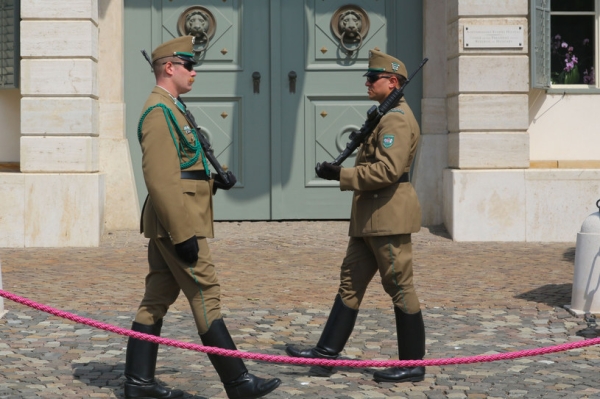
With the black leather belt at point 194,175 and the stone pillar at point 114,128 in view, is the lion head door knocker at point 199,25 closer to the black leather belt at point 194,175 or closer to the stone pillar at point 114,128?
the stone pillar at point 114,128

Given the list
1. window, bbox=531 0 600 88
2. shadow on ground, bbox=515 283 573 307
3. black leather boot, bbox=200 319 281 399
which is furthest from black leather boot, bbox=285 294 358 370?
window, bbox=531 0 600 88

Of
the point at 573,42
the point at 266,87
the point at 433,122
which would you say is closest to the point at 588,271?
the point at 433,122

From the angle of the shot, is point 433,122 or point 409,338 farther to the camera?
point 433,122

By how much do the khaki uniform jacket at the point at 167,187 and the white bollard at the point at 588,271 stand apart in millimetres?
3265

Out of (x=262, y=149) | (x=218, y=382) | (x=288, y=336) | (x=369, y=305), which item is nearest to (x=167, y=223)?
(x=218, y=382)

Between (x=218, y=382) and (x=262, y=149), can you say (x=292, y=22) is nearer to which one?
(x=262, y=149)

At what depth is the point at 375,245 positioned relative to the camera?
6004 mm

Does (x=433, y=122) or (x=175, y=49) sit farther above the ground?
(x=433, y=122)

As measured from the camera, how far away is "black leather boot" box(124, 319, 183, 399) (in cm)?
546

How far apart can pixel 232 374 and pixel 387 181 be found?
1.35 meters

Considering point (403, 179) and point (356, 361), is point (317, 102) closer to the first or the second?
point (403, 179)

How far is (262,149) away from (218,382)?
7164 mm

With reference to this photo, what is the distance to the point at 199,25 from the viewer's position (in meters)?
12.7

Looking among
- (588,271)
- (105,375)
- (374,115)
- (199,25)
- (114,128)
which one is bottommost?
(105,375)
